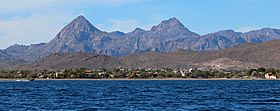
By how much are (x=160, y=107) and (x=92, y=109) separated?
26.4ft

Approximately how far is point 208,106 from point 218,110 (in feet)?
19.7

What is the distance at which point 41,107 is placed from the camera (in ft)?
248

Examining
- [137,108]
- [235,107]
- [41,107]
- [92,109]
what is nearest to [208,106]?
[235,107]

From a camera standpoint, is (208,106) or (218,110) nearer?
(218,110)

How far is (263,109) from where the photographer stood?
234ft

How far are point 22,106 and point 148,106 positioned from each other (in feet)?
50.6

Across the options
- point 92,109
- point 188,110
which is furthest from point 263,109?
point 92,109

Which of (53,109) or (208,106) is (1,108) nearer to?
(53,109)

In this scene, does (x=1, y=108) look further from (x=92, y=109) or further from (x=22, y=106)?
(x=92, y=109)

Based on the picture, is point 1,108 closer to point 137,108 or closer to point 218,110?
point 137,108

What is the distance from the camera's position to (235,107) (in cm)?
7394

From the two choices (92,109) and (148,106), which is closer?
(92,109)

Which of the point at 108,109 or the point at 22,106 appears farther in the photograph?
the point at 22,106

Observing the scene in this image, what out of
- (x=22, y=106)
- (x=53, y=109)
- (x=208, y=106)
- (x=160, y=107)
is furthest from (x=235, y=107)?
(x=22, y=106)
